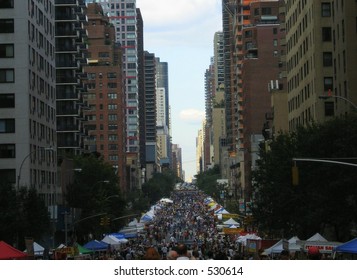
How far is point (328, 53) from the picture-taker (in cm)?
9944

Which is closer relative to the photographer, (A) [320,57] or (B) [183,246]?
(B) [183,246]

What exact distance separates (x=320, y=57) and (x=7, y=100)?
36.2m

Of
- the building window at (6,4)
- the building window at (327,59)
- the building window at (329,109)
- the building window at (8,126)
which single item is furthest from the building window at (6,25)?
the building window at (329,109)

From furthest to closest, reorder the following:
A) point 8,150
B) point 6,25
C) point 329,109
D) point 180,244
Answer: point 329,109 → point 6,25 → point 8,150 → point 180,244

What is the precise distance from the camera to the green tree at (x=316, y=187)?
183 ft

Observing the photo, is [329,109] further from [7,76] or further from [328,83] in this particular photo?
[7,76]

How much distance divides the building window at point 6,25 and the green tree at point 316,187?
38.1m

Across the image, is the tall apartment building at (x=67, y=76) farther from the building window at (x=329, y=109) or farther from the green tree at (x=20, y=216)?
the green tree at (x=20, y=216)

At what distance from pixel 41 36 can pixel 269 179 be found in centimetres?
4521

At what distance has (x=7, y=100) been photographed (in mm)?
98562

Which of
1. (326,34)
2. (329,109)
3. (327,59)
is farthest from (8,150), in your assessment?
(326,34)
